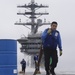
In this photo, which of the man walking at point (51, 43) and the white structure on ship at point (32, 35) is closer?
the man walking at point (51, 43)

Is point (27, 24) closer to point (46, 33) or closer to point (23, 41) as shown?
point (23, 41)

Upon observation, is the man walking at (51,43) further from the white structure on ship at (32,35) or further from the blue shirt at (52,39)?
the white structure on ship at (32,35)

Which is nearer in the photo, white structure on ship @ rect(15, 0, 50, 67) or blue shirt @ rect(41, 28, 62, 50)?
blue shirt @ rect(41, 28, 62, 50)

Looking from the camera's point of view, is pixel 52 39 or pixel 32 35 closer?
pixel 52 39

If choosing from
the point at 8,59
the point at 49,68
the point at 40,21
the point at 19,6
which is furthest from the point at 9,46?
the point at 40,21

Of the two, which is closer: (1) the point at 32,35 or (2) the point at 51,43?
(2) the point at 51,43

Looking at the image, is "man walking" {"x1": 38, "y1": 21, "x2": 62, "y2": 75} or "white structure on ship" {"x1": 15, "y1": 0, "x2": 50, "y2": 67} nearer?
"man walking" {"x1": 38, "y1": 21, "x2": 62, "y2": 75}

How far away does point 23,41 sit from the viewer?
101188 mm

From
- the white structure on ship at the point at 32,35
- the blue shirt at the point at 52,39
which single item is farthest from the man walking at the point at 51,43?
A: the white structure on ship at the point at 32,35

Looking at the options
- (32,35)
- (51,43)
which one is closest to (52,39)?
(51,43)

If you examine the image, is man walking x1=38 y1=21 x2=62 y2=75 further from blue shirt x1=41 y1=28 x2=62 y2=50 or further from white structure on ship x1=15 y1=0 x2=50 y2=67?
white structure on ship x1=15 y1=0 x2=50 y2=67

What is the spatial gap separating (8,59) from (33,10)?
261 feet

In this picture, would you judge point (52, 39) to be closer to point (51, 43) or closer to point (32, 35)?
point (51, 43)

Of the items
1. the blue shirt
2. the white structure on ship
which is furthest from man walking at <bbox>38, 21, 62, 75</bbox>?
the white structure on ship
